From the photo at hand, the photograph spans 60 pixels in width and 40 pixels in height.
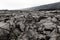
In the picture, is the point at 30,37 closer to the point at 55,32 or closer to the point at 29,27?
the point at 29,27

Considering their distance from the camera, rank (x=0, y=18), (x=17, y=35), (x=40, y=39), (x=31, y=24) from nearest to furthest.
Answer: (x=40, y=39) → (x=17, y=35) → (x=31, y=24) → (x=0, y=18)

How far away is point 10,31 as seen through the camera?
7.75 metres

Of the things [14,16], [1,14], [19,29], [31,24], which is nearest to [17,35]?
[19,29]

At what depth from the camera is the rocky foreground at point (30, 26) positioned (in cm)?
736

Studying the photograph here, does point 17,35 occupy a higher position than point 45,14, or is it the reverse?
point 45,14

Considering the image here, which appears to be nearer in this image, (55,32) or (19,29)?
(55,32)

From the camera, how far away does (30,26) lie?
8070mm

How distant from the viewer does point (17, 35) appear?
7629mm

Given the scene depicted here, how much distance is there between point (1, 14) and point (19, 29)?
246cm

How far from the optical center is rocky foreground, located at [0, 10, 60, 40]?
7361mm

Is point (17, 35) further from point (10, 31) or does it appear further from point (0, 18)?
point (0, 18)

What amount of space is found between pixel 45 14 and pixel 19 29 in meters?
2.41

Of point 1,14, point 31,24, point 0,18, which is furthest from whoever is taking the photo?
point 1,14

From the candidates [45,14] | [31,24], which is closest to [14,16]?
[31,24]
